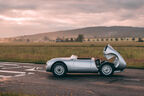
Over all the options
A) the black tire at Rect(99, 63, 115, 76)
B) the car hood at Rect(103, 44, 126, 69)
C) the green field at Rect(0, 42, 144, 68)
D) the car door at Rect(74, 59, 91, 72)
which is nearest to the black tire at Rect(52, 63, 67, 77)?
the car door at Rect(74, 59, 91, 72)

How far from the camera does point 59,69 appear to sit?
9625 mm

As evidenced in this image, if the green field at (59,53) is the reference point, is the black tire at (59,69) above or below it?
below

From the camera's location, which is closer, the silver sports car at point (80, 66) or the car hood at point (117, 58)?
the silver sports car at point (80, 66)

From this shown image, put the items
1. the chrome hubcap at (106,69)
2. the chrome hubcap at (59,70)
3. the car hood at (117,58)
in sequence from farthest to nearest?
1. the car hood at (117,58)
2. the chrome hubcap at (106,69)
3. the chrome hubcap at (59,70)

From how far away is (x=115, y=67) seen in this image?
9.82 meters

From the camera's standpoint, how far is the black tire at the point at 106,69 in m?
9.65

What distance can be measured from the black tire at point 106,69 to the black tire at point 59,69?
6.21 ft

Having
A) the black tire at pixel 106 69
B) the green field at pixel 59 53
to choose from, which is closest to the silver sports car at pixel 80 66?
the black tire at pixel 106 69

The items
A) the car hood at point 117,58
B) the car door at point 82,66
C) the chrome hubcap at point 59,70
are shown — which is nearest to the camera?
the car door at point 82,66

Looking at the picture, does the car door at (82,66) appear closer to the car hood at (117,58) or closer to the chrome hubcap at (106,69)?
the chrome hubcap at (106,69)

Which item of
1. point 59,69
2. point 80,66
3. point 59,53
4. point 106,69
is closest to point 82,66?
point 80,66

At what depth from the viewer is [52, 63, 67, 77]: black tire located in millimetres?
9516

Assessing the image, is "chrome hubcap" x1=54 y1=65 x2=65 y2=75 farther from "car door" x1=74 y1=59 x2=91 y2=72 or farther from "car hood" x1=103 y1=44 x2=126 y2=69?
"car hood" x1=103 y1=44 x2=126 y2=69

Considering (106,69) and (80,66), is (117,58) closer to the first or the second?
(106,69)
